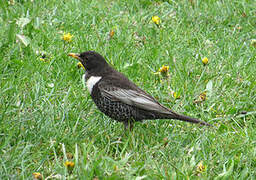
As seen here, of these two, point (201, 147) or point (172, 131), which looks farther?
point (172, 131)

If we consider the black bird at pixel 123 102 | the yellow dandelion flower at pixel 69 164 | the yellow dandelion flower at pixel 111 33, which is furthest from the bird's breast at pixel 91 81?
the yellow dandelion flower at pixel 111 33

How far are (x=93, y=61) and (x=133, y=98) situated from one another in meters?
0.70

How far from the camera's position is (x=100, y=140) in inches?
181

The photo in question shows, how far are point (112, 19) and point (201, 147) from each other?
3629 millimetres

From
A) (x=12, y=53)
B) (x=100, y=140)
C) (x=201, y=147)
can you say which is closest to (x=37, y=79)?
(x=12, y=53)

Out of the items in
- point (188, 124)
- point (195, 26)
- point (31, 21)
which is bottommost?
point (188, 124)

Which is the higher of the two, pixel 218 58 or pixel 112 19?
pixel 112 19

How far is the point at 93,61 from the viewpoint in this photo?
527 cm

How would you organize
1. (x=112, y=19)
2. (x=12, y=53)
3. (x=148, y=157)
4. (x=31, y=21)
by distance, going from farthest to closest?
1. (x=112, y=19)
2. (x=31, y=21)
3. (x=12, y=53)
4. (x=148, y=157)

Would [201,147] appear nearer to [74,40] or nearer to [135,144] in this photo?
[135,144]

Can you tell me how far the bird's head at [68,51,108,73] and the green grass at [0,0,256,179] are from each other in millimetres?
326

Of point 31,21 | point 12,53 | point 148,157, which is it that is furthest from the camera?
point 31,21

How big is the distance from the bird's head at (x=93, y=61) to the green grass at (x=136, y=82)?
33 cm

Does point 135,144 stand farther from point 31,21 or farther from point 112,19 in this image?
point 112,19
